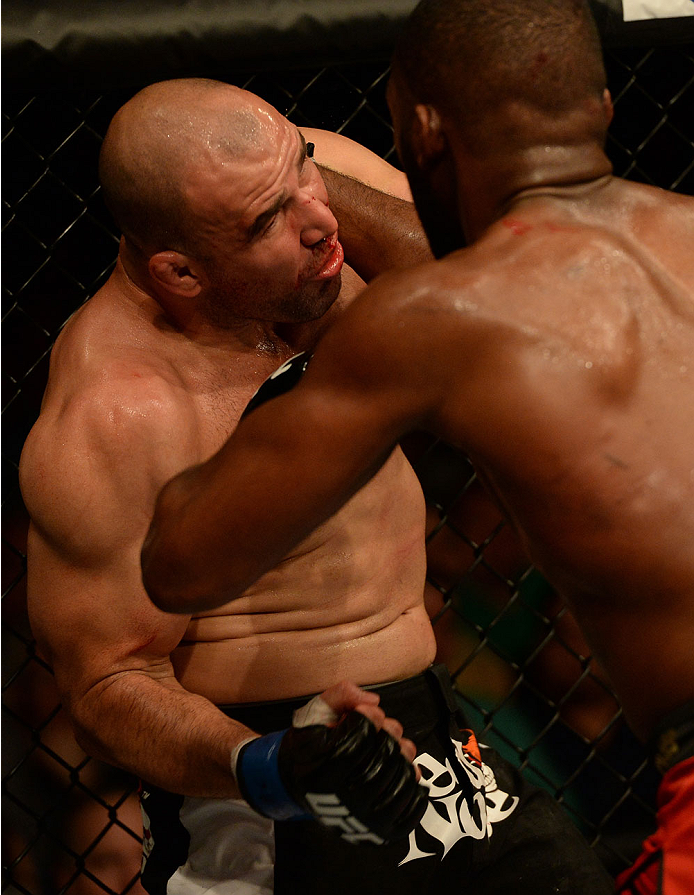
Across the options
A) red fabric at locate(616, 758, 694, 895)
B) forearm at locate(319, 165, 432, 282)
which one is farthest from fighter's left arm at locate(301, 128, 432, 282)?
red fabric at locate(616, 758, 694, 895)

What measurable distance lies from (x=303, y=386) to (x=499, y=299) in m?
0.19

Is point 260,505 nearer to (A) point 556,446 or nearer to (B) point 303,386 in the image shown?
(B) point 303,386

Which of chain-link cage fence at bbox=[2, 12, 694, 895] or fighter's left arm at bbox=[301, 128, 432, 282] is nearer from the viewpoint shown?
fighter's left arm at bbox=[301, 128, 432, 282]

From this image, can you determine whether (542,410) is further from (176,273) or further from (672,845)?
(176,273)

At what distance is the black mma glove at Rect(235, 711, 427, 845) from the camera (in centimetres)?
95

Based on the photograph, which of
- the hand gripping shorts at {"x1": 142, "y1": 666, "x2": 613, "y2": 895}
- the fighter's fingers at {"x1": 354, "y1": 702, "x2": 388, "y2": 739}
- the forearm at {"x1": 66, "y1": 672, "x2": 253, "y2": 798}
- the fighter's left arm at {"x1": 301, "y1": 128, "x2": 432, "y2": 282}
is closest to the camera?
the fighter's fingers at {"x1": 354, "y1": 702, "x2": 388, "y2": 739}

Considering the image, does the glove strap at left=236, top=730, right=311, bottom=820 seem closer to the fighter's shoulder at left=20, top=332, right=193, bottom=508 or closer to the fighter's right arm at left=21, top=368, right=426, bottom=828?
the fighter's right arm at left=21, top=368, right=426, bottom=828

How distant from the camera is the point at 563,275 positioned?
891 millimetres

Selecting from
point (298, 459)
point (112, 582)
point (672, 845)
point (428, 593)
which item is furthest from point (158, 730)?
point (428, 593)

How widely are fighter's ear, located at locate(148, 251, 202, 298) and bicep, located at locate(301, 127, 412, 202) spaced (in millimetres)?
359

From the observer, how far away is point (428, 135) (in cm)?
99

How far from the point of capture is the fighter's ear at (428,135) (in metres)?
0.98

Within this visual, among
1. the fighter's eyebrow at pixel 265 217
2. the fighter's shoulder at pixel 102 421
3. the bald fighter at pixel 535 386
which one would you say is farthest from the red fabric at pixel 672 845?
the fighter's eyebrow at pixel 265 217

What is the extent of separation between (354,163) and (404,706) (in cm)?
87
